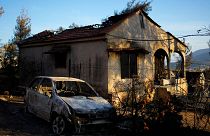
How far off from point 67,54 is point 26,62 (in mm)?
5690

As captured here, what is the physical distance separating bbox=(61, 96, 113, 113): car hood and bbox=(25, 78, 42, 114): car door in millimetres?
2090

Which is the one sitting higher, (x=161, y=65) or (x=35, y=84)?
(x=161, y=65)

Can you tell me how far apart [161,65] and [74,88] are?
470 inches

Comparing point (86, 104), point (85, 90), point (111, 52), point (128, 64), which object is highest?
point (111, 52)

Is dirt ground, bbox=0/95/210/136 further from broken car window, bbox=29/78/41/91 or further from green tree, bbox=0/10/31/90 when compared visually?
green tree, bbox=0/10/31/90

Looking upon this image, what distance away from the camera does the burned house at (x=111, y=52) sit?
1516 centimetres

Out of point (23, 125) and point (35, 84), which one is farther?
point (35, 84)

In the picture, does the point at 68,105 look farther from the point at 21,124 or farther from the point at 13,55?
the point at 13,55

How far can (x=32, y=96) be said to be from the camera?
35.2 feet

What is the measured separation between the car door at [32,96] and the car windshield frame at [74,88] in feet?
3.25

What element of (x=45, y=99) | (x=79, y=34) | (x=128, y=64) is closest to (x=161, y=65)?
(x=128, y=64)

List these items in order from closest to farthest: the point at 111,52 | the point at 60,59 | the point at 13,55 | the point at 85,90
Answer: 1. the point at 85,90
2. the point at 111,52
3. the point at 60,59
4. the point at 13,55

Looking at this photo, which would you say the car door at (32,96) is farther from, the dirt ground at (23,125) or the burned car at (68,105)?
the dirt ground at (23,125)

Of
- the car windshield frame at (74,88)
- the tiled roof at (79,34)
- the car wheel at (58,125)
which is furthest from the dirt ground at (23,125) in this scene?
the tiled roof at (79,34)
